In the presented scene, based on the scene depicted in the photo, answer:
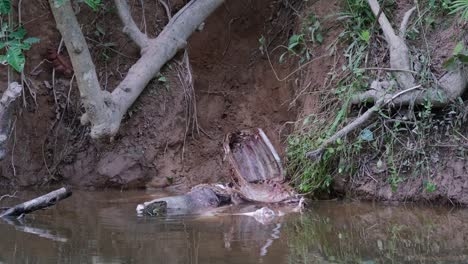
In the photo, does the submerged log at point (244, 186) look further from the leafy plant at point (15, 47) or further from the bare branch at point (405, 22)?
the bare branch at point (405, 22)

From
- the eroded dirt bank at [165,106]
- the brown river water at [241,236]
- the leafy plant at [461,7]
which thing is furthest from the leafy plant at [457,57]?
the brown river water at [241,236]

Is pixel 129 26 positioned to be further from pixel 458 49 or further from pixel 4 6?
pixel 458 49

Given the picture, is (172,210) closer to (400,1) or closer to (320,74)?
(320,74)

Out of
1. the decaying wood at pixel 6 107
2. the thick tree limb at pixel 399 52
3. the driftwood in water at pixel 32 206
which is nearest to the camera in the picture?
the driftwood in water at pixel 32 206

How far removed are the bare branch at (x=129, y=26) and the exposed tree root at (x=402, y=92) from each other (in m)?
1.73

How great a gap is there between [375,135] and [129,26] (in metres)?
2.20

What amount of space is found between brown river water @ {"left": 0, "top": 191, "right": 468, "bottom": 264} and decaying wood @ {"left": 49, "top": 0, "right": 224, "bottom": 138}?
2.43ft

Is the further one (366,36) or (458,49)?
(366,36)

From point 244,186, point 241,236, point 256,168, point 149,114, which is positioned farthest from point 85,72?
point 241,236

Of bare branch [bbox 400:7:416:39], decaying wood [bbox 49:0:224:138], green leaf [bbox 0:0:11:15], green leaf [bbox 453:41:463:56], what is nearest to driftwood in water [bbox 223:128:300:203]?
decaying wood [bbox 49:0:224:138]

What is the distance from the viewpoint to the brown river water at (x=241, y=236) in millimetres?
3100

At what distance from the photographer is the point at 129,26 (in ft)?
17.5

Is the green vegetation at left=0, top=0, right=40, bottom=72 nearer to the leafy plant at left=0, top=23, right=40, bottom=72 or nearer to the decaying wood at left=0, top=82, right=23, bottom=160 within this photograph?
the leafy plant at left=0, top=23, right=40, bottom=72

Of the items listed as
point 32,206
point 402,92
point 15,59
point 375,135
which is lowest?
point 32,206
